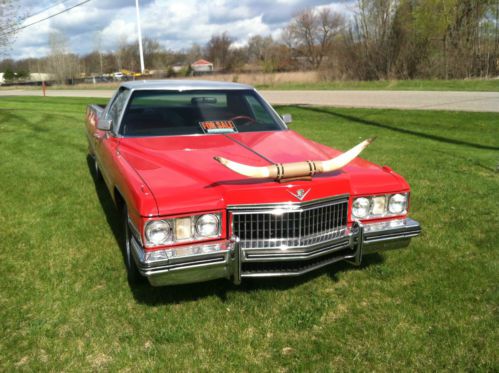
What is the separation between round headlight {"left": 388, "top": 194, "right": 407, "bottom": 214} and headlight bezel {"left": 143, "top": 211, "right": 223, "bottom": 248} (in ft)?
4.52

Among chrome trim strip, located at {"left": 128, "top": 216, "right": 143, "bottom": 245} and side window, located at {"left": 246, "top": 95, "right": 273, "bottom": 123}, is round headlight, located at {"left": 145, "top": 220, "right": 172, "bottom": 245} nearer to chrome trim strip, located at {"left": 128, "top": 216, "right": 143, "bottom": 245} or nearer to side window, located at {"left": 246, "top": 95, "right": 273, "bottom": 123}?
chrome trim strip, located at {"left": 128, "top": 216, "right": 143, "bottom": 245}

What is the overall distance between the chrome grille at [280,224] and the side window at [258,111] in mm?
1856

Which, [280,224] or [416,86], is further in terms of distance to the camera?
[416,86]

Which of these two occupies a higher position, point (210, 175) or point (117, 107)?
point (117, 107)

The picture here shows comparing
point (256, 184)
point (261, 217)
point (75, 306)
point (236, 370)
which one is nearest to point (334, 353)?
point (236, 370)

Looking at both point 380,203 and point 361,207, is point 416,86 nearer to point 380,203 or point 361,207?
point 380,203

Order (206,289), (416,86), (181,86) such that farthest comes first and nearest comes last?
(416,86), (181,86), (206,289)

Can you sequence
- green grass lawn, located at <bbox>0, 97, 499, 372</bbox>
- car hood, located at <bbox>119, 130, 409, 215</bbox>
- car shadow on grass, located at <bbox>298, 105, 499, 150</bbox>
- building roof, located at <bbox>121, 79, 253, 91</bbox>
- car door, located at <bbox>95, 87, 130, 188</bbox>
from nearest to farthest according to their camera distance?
green grass lawn, located at <bbox>0, 97, 499, 372</bbox> → car hood, located at <bbox>119, 130, 409, 215</bbox> → car door, located at <bbox>95, 87, 130, 188</bbox> → building roof, located at <bbox>121, 79, 253, 91</bbox> → car shadow on grass, located at <bbox>298, 105, 499, 150</bbox>

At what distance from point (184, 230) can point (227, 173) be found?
1.72ft

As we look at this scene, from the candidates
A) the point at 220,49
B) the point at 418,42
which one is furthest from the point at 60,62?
the point at 418,42

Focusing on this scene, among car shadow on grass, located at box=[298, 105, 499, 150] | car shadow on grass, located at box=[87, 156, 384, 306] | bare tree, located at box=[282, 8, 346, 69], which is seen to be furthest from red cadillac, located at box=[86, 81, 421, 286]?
bare tree, located at box=[282, 8, 346, 69]

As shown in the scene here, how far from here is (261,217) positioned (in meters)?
2.86

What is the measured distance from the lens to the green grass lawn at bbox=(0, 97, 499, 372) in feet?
8.75

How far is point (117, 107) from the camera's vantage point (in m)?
4.89
